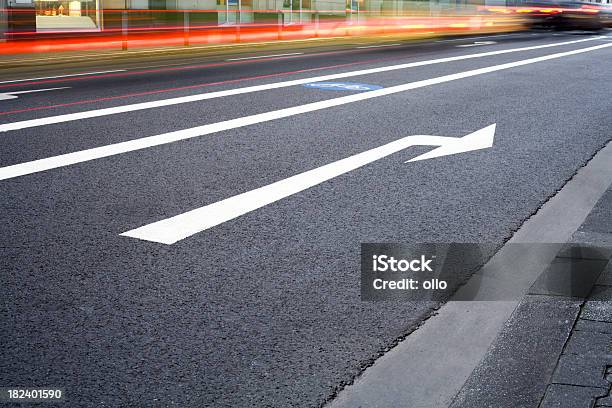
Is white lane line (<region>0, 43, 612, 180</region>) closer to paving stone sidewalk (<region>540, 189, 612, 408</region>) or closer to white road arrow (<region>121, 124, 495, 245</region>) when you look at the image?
white road arrow (<region>121, 124, 495, 245</region>)

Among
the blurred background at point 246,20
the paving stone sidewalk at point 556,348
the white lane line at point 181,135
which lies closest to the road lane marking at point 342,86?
the white lane line at point 181,135

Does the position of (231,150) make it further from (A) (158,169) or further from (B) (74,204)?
(B) (74,204)

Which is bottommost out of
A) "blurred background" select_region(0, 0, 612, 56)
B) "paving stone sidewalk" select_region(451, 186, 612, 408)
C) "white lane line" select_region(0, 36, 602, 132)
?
"paving stone sidewalk" select_region(451, 186, 612, 408)

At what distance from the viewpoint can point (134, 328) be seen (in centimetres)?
369

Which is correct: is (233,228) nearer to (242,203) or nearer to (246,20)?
(242,203)

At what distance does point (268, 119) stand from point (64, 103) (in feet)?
9.82

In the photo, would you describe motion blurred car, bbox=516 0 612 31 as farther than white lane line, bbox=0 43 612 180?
Yes

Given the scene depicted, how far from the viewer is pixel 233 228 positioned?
209 inches

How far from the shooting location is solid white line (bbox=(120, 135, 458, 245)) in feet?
16.9

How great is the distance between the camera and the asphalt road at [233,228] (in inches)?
132

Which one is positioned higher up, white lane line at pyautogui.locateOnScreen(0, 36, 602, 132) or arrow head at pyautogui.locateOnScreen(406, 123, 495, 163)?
white lane line at pyautogui.locateOnScreen(0, 36, 602, 132)

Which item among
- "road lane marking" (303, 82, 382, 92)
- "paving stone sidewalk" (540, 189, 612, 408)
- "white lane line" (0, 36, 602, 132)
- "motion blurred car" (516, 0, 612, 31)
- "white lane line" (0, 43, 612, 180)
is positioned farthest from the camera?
"motion blurred car" (516, 0, 612, 31)

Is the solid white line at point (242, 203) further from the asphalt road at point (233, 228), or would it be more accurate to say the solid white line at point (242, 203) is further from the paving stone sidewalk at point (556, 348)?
the paving stone sidewalk at point (556, 348)

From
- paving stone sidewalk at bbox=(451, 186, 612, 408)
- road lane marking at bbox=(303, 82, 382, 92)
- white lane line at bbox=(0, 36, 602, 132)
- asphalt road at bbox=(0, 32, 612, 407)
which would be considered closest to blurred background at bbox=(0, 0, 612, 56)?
white lane line at bbox=(0, 36, 602, 132)
